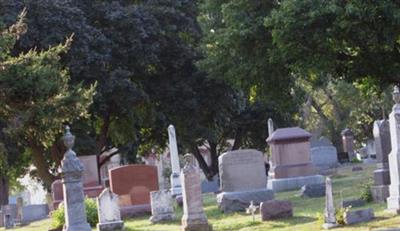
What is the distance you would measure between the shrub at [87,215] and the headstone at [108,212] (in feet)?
4.36

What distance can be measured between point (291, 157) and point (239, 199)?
775 centimetres

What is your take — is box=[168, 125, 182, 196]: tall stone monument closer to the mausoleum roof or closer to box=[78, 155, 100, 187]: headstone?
box=[78, 155, 100, 187]: headstone

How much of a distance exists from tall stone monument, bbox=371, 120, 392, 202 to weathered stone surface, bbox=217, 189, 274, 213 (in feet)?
11.3

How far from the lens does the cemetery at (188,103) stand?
17469mm

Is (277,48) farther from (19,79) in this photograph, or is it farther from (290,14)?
(19,79)

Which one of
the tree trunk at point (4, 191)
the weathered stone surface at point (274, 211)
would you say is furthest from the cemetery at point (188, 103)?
the tree trunk at point (4, 191)

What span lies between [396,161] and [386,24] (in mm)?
3143

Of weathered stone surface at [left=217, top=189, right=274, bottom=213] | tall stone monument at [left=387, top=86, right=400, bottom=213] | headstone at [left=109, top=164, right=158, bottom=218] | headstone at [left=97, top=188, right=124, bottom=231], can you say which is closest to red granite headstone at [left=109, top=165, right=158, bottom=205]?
headstone at [left=109, top=164, right=158, bottom=218]

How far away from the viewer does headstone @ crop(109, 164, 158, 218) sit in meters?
25.5

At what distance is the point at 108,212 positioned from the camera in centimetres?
2084

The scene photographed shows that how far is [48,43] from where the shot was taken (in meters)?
29.8

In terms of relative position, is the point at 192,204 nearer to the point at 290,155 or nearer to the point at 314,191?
the point at 314,191

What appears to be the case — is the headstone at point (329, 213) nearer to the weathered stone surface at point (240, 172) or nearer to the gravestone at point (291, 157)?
the weathered stone surface at point (240, 172)

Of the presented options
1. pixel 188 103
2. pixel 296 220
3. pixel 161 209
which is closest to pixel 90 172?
pixel 188 103
